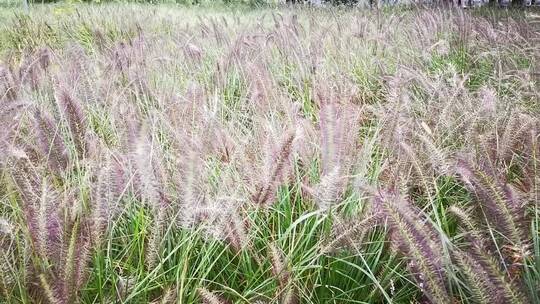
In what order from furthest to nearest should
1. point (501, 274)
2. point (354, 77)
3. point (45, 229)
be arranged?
point (354, 77), point (45, 229), point (501, 274)

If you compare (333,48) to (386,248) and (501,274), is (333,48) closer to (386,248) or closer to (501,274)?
(386,248)

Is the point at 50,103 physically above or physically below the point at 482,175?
below

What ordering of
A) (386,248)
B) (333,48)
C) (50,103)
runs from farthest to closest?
1. (333,48)
2. (50,103)
3. (386,248)

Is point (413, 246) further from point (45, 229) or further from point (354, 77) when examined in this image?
point (354, 77)

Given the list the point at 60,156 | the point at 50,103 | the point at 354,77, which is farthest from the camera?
the point at 354,77

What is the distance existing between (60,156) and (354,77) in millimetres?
1946

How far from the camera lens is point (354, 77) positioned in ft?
9.73

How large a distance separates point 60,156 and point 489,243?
1141 millimetres

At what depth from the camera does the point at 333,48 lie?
362cm

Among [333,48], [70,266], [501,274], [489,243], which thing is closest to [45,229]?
[70,266]

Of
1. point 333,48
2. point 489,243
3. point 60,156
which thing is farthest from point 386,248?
point 333,48

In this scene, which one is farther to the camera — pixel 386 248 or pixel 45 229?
pixel 386 248

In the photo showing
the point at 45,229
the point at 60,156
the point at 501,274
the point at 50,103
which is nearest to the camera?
the point at 501,274

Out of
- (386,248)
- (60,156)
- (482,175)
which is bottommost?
(386,248)
